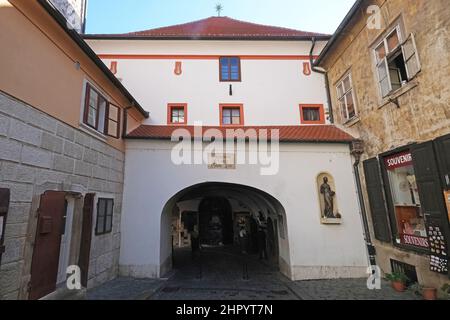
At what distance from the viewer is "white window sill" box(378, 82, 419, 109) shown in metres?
5.77

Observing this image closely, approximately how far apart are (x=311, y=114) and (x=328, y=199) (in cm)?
366

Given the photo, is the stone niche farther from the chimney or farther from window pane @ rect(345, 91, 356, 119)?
the chimney

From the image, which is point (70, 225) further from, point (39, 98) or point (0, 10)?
point (0, 10)

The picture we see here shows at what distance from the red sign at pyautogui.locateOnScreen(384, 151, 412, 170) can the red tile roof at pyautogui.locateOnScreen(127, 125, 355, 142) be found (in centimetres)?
151

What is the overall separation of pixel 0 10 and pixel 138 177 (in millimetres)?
5074

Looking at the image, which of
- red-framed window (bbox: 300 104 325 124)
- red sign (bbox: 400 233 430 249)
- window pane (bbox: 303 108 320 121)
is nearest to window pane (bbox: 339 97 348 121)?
red-framed window (bbox: 300 104 325 124)

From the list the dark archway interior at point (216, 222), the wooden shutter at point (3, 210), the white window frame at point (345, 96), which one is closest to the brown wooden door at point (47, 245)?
the wooden shutter at point (3, 210)

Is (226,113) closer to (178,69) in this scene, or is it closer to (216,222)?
(178,69)

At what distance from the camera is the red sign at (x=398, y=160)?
614 cm

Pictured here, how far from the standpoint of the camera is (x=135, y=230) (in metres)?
7.66

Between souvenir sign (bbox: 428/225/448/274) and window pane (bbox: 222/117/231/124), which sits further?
window pane (bbox: 222/117/231/124)

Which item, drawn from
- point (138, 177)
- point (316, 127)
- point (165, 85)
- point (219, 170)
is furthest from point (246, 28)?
point (138, 177)

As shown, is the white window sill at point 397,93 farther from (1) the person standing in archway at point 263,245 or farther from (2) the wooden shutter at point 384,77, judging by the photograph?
(1) the person standing in archway at point 263,245

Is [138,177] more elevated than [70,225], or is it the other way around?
[138,177]
